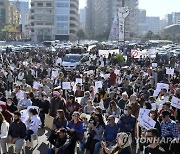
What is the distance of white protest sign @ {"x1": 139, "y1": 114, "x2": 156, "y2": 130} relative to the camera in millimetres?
9951

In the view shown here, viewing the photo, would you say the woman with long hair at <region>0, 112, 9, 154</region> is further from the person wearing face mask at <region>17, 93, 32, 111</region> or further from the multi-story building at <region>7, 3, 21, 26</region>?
the multi-story building at <region>7, 3, 21, 26</region>

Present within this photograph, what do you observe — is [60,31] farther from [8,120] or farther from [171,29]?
[8,120]

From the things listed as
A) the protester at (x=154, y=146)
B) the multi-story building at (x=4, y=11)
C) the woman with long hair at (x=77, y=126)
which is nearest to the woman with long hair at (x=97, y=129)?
the woman with long hair at (x=77, y=126)

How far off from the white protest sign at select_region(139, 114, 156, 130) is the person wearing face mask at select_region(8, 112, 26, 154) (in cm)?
295

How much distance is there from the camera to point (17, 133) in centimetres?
1075

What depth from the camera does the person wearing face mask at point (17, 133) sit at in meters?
10.7

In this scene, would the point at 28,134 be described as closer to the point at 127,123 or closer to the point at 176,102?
the point at 127,123

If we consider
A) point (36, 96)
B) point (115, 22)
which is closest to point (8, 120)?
point (36, 96)

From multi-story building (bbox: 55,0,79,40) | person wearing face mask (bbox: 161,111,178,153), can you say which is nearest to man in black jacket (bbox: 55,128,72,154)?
person wearing face mask (bbox: 161,111,178,153)

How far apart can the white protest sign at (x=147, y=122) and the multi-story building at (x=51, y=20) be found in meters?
132

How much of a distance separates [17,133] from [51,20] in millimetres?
135389

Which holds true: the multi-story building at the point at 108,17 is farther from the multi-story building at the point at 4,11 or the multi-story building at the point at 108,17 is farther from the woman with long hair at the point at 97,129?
the woman with long hair at the point at 97,129

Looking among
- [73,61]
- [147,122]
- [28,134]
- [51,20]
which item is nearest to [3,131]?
[28,134]

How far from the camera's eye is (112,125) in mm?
10148
